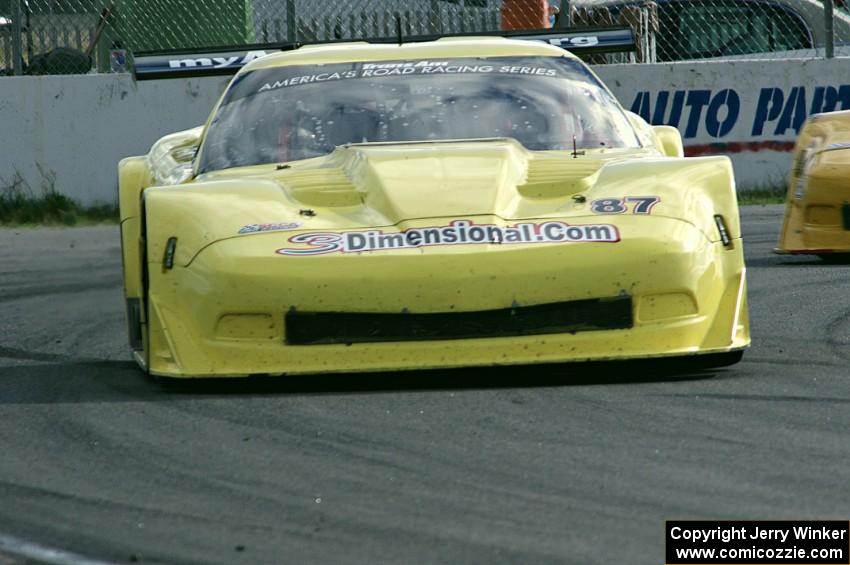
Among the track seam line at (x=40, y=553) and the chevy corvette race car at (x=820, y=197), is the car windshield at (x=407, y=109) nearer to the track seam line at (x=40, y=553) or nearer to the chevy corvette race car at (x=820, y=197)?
the chevy corvette race car at (x=820, y=197)

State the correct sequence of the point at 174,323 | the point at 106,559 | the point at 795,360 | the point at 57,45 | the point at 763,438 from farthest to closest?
the point at 57,45 → the point at 795,360 → the point at 174,323 → the point at 763,438 → the point at 106,559

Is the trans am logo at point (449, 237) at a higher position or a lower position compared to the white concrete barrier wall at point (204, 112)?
higher

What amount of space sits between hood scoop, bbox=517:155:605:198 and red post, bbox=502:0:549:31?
26.0 feet

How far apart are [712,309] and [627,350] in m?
0.34

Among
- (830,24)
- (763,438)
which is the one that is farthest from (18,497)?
(830,24)

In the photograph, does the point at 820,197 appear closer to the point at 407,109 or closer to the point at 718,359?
the point at 407,109

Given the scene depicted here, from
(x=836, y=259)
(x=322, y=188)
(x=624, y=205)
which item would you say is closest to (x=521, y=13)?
(x=836, y=259)

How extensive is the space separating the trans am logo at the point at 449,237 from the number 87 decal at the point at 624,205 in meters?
0.11

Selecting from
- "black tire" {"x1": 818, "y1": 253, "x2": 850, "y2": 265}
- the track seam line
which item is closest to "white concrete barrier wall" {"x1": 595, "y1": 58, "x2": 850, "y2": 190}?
"black tire" {"x1": 818, "y1": 253, "x2": 850, "y2": 265}

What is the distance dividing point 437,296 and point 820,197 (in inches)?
158

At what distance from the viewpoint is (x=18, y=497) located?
4047 mm

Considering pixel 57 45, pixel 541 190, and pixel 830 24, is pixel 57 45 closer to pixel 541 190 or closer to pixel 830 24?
pixel 830 24

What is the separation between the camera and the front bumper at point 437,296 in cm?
508

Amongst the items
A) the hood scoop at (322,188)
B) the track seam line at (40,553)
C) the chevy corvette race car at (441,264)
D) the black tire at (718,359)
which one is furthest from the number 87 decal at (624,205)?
the track seam line at (40,553)
